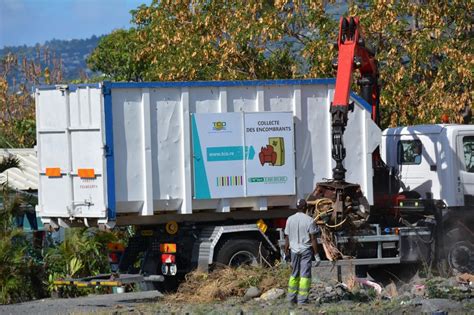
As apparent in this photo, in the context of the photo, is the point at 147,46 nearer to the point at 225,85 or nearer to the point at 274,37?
the point at 274,37

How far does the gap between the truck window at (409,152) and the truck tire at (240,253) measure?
3.46 metres

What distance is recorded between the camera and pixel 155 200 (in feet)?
50.8

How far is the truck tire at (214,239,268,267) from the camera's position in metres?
15.9

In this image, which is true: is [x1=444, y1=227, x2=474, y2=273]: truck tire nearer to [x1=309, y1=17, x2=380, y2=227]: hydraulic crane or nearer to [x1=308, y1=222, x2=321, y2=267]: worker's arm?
[x1=309, y1=17, x2=380, y2=227]: hydraulic crane

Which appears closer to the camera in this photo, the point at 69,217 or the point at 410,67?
the point at 69,217

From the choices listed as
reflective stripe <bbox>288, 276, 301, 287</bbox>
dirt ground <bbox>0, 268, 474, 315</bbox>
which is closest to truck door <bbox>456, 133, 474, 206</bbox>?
dirt ground <bbox>0, 268, 474, 315</bbox>

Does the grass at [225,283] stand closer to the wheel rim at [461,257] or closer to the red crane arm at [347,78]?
the red crane arm at [347,78]

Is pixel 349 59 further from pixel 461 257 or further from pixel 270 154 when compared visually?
pixel 461 257

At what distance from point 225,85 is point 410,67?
761 cm

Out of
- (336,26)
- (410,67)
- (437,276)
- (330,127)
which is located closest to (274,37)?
(336,26)

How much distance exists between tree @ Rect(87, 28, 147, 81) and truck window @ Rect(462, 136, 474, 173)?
18019 millimetres

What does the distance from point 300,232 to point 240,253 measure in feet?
6.33

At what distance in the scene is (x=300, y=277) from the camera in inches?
567

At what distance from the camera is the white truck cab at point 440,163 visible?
1736 centimetres
